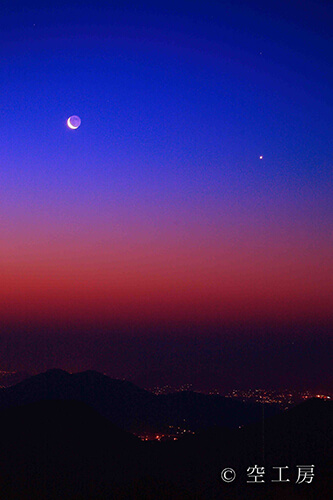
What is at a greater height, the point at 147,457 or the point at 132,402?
the point at 132,402

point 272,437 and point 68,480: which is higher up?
point 272,437

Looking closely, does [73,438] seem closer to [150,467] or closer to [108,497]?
[150,467]

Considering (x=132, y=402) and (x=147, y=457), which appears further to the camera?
(x=132, y=402)

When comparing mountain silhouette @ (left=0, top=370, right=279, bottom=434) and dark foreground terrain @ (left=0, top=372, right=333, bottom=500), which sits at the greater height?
mountain silhouette @ (left=0, top=370, right=279, bottom=434)

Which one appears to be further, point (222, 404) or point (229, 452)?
point (222, 404)

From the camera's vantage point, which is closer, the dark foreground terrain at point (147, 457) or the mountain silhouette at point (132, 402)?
the dark foreground terrain at point (147, 457)

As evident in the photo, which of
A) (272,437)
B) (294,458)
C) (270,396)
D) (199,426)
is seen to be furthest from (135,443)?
(199,426)

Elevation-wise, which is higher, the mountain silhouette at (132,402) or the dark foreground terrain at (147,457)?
the mountain silhouette at (132,402)

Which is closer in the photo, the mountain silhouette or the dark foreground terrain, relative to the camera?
the dark foreground terrain
